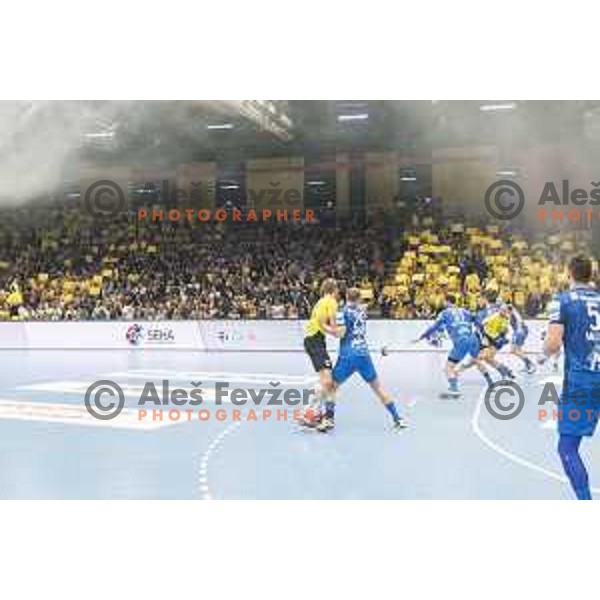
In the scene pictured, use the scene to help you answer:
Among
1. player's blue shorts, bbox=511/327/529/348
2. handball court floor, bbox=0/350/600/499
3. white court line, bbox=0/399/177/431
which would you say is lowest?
white court line, bbox=0/399/177/431

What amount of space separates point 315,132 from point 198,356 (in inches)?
245

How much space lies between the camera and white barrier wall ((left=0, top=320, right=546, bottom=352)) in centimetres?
1917

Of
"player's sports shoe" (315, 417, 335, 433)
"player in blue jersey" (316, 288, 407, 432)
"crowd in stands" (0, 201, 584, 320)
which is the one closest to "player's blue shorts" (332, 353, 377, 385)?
"player in blue jersey" (316, 288, 407, 432)

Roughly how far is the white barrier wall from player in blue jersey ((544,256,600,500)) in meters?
13.3

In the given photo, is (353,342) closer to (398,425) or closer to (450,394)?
(398,425)

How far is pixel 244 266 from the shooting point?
20203mm

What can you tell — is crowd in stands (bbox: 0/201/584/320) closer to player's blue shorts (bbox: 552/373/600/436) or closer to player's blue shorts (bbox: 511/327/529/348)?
player's blue shorts (bbox: 511/327/529/348)

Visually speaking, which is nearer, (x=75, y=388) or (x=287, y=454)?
(x=287, y=454)

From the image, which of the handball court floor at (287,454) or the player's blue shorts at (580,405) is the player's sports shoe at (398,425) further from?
the player's blue shorts at (580,405)

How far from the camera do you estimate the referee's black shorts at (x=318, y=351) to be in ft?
29.9

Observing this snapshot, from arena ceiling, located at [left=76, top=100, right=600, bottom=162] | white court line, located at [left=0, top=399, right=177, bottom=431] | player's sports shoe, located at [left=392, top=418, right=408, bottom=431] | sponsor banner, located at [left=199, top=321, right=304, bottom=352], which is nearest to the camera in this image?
player's sports shoe, located at [left=392, top=418, right=408, bottom=431]

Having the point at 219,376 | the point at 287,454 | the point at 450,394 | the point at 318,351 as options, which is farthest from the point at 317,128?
the point at 287,454

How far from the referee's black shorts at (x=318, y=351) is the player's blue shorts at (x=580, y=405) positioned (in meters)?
3.90

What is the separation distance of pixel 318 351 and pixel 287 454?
4.65 feet
